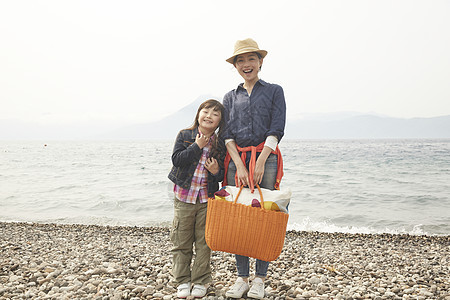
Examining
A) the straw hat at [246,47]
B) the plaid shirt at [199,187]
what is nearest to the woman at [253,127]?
the straw hat at [246,47]

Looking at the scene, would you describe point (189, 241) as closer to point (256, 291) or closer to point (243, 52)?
point (256, 291)

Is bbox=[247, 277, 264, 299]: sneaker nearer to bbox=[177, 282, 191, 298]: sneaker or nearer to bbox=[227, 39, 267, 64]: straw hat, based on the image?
bbox=[177, 282, 191, 298]: sneaker

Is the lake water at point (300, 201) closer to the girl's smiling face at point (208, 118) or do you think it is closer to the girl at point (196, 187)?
the girl at point (196, 187)

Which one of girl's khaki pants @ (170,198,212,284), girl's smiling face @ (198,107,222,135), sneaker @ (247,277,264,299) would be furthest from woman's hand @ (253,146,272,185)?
sneaker @ (247,277,264,299)

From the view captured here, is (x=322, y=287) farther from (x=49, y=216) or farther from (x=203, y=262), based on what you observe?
(x=49, y=216)

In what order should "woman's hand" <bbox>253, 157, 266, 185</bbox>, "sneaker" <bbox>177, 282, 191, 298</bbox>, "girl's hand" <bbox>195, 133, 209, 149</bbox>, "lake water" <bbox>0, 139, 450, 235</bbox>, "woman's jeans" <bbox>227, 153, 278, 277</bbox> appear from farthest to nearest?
1. "lake water" <bbox>0, 139, 450, 235</bbox>
2. "sneaker" <bbox>177, 282, 191, 298</bbox>
3. "girl's hand" <bbox>195, 133, 209, 149</bbox>
4. "woman's jeans" <bbox>227, 153, 278, 277</bbox>
5. "woman's hand" <bbox>253, 157, 266, 185</bbox>

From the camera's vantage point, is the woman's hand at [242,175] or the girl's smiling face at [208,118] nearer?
the woman's hand at [242,175]

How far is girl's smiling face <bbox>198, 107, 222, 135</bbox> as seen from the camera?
2.89m

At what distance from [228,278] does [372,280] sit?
1.68 meters

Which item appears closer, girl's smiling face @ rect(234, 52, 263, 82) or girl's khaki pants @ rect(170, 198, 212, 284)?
girl's smiling face @ rect(234, 52, 263, 82)

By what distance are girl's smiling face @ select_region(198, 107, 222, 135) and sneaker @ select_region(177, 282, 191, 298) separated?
4.81ft

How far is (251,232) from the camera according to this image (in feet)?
8.00

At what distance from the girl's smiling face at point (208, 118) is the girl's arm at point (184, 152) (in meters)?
0.19

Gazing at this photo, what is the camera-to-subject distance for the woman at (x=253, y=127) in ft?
8.79
